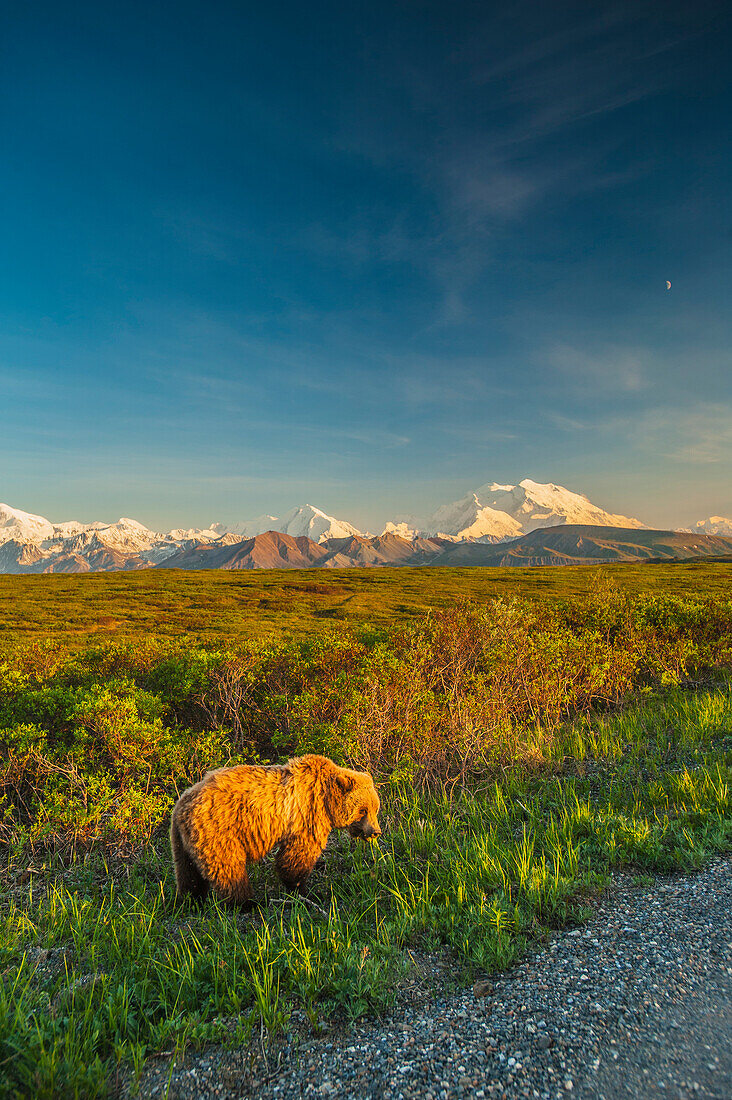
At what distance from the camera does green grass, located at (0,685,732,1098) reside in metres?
3.87

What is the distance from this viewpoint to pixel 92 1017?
4008 millimetres

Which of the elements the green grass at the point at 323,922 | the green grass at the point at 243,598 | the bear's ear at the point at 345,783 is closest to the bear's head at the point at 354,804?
the bear's ear at the point at 345,783

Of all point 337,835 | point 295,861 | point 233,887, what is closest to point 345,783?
point 295,861

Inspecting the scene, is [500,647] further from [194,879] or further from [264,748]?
[194,879]

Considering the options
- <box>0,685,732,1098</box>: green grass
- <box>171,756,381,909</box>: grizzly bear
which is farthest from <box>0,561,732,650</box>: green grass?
<box>171,756,381,909</box>: grizzly bear

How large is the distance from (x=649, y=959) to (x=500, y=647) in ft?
30.5

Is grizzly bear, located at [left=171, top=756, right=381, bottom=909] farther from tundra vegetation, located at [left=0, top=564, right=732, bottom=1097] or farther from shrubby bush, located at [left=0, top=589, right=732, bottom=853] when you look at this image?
shrubby bush, located at [left=0, top=589, right=732, bottom=853]

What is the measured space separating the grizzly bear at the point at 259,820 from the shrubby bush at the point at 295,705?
7.70 feet

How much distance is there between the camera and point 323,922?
5.48m

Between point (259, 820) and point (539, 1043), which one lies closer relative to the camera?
point (539, 1043)

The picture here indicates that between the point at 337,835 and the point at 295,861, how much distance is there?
6.56 feet

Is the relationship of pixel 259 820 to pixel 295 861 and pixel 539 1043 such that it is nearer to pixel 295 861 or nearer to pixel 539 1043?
pixel 295 861

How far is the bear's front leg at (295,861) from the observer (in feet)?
19.7

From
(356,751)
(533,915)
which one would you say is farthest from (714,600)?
(533,915)
